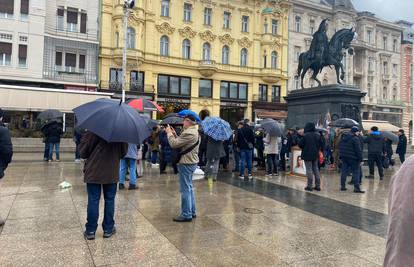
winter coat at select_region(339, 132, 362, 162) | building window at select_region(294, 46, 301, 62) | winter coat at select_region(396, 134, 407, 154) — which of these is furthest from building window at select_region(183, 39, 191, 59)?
winter coat at select_region(339, 132, 362, 162)

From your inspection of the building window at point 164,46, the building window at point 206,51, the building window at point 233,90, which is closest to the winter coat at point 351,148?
the building window at point 164,46

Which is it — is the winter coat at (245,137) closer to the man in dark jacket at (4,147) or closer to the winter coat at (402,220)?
the man in dark jacket at (4,147)

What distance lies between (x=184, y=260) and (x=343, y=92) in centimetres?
1339

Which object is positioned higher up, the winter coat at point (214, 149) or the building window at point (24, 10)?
the building window at point (24, 10)

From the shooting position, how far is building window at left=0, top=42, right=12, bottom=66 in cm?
2869

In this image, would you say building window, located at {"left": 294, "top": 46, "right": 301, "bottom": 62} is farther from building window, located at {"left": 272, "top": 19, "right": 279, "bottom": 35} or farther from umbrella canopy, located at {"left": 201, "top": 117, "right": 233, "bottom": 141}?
umbrella canopy, located at {"left": 201, "top": 117, "right": 233, "bottom": 141}

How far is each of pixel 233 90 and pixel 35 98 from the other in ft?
Answer: 72.5

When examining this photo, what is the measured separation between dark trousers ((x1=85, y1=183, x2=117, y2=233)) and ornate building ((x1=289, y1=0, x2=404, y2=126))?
40178mm

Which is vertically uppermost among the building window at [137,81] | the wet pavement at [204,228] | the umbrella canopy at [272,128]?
the building window at [137,81]

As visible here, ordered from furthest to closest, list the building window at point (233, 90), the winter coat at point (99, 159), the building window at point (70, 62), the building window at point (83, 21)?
the building window at point (233, 90) → the building window at point (83, 21) → the building window at point (70, 62) → the winter coat at point (99, 159)

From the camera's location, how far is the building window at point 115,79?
32.7 m

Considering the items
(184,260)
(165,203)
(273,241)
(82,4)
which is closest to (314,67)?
(165,203)

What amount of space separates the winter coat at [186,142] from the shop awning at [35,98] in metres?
20.7

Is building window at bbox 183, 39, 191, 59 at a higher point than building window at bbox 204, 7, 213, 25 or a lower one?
lower
